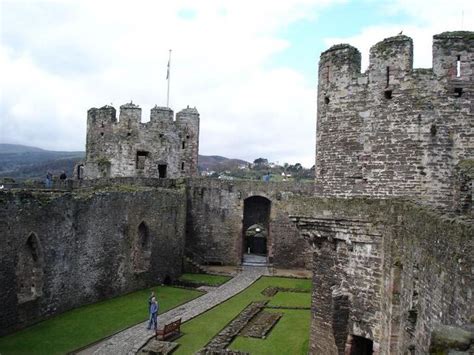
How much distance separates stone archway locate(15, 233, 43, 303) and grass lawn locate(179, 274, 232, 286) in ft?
36.7

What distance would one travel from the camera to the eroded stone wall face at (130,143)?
1358 inches

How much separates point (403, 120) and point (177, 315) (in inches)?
520

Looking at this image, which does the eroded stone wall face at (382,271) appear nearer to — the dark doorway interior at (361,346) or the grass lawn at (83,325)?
the dark doorway interior at (361,346)

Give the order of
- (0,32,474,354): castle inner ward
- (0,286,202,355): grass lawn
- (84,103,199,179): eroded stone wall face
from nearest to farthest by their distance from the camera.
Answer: (0,32,474,354): castle inner ward < (0,286,202,355): grass lawn < (84,103,199,179): eroded stone wall face

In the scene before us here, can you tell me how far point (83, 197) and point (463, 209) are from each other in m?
15.5

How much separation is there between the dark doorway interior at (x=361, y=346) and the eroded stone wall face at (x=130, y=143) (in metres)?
23.6

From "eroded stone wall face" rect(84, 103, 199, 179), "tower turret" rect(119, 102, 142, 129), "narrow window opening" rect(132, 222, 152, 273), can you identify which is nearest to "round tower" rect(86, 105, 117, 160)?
"eroded stone wall face" rect(84, 103, 199, 179)

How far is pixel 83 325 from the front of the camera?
1922 cm

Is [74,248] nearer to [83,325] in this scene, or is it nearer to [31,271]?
[31,271]

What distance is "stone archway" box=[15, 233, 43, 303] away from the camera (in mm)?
18906

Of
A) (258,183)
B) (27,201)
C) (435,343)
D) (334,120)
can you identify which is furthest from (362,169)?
(258,183)

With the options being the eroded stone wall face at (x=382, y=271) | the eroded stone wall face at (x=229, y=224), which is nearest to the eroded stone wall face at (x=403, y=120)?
the eroded stone wall face at (x=382, y=271)

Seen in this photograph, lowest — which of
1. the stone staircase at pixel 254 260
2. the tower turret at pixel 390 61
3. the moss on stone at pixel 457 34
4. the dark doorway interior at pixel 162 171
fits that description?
the stone staircase at pixel 254 260

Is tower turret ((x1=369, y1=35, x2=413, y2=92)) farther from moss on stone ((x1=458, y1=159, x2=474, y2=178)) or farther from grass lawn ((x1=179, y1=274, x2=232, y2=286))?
grass lawn ((x1=179, y1=274, x2=232, y2=286))
